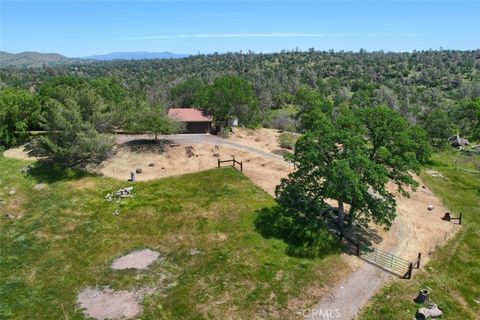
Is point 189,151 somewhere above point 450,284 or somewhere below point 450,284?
above

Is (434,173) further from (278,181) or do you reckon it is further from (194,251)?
(194,251)

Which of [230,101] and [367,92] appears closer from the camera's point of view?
[230,101]

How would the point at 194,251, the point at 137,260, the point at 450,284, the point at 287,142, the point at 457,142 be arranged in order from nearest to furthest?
1. the point at 450,284
2. the point at 137,260
3. the point at 194,251
4. the point at 287,142
5. the point at 457,142

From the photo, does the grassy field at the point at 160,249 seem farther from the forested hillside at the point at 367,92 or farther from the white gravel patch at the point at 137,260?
the forested hillside at the point at 367,92

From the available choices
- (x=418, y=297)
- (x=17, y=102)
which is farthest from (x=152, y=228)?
(x=17, y=102)

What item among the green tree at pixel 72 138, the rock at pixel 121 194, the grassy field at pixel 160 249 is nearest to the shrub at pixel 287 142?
the grassy field at pixel 160 249

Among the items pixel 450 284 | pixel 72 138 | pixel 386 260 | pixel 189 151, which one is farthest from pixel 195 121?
pixel 450 284

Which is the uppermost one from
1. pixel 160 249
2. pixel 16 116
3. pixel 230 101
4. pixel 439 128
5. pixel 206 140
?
pixel 230 101
